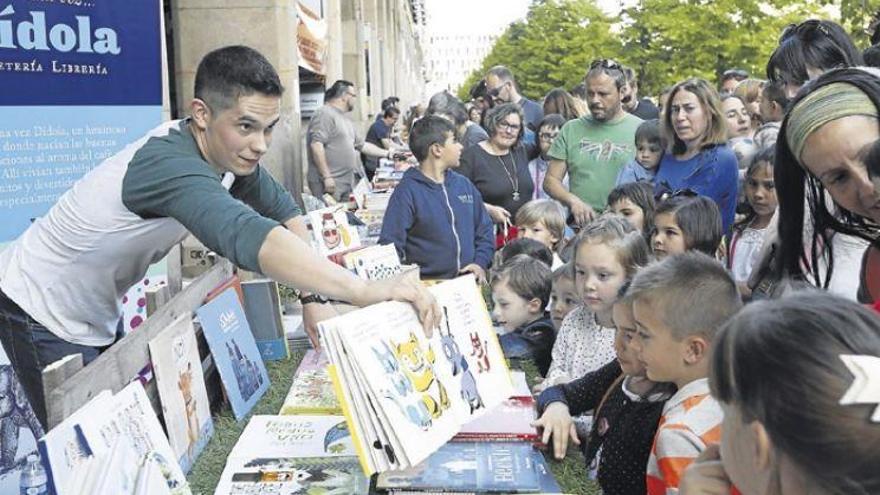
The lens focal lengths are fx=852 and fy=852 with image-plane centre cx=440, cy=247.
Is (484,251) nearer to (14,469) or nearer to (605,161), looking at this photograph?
(605,161)

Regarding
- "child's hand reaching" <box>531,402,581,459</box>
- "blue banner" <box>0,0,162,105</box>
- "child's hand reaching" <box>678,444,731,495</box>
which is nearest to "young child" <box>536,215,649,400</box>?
"child's hand reaching" <box>531,402,581,459</box>

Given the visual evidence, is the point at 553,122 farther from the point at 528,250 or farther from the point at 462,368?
the point at 462,368

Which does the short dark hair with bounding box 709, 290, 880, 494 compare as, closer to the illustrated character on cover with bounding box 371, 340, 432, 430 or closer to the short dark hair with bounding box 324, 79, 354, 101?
the illustrated character on cover with bounding box 371, 340, 432, 430

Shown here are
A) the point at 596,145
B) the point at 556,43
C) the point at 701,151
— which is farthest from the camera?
the point at 556,43

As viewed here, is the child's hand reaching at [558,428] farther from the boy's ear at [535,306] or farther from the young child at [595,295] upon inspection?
the boy's ear at [535,306]

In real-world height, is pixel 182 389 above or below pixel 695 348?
below

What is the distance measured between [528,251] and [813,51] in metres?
1.58

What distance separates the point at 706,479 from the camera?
135 cm

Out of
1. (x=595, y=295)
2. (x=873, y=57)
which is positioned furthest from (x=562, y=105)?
(x=595, y=295)

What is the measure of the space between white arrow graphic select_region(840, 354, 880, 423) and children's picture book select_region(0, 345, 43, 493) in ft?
8.92

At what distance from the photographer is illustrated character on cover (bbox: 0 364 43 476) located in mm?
2988

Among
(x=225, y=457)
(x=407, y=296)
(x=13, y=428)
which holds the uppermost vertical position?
(x=407, y=296)

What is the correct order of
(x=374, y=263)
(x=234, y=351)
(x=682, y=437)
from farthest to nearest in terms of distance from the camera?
1. (x=374, y=263)
2. (x=234, y=351)
3. (x=682, y=437)

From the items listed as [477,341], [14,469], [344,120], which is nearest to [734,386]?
[477,341]
